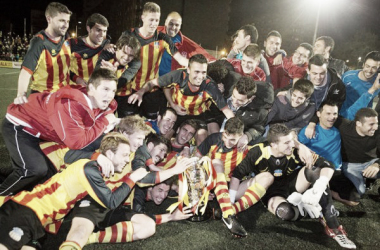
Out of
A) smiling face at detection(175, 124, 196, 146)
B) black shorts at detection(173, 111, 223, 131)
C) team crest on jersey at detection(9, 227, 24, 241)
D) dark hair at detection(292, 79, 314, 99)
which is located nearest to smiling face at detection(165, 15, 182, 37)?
black shorts at detection(173, 111, 223, 131)

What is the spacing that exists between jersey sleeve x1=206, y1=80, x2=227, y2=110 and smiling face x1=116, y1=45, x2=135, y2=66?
114cm

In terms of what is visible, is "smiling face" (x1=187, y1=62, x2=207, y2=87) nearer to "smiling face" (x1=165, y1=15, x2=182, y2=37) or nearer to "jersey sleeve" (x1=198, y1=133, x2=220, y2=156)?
"jersey sleeve" (x1=198, y1=133, x2=220, y2=156)

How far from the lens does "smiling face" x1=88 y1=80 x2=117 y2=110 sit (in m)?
2.83

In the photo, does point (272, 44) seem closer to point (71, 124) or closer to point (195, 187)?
point (195, 187)

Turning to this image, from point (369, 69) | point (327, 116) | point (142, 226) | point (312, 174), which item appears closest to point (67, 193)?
point (142, 226)

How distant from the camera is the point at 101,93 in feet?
9.32

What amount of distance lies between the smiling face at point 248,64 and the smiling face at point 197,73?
86 cm

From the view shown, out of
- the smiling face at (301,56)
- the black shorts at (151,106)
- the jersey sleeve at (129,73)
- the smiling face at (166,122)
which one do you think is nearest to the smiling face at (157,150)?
the smiling face at (166,122)

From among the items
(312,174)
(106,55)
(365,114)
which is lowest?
(312,174)

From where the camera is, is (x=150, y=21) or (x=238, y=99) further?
(x=150, y=21)

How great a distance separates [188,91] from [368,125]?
2.47 meters

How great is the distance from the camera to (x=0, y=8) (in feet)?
132

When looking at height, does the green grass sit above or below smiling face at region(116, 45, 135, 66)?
below

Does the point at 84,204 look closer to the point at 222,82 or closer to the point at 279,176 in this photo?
the point at 279,176
